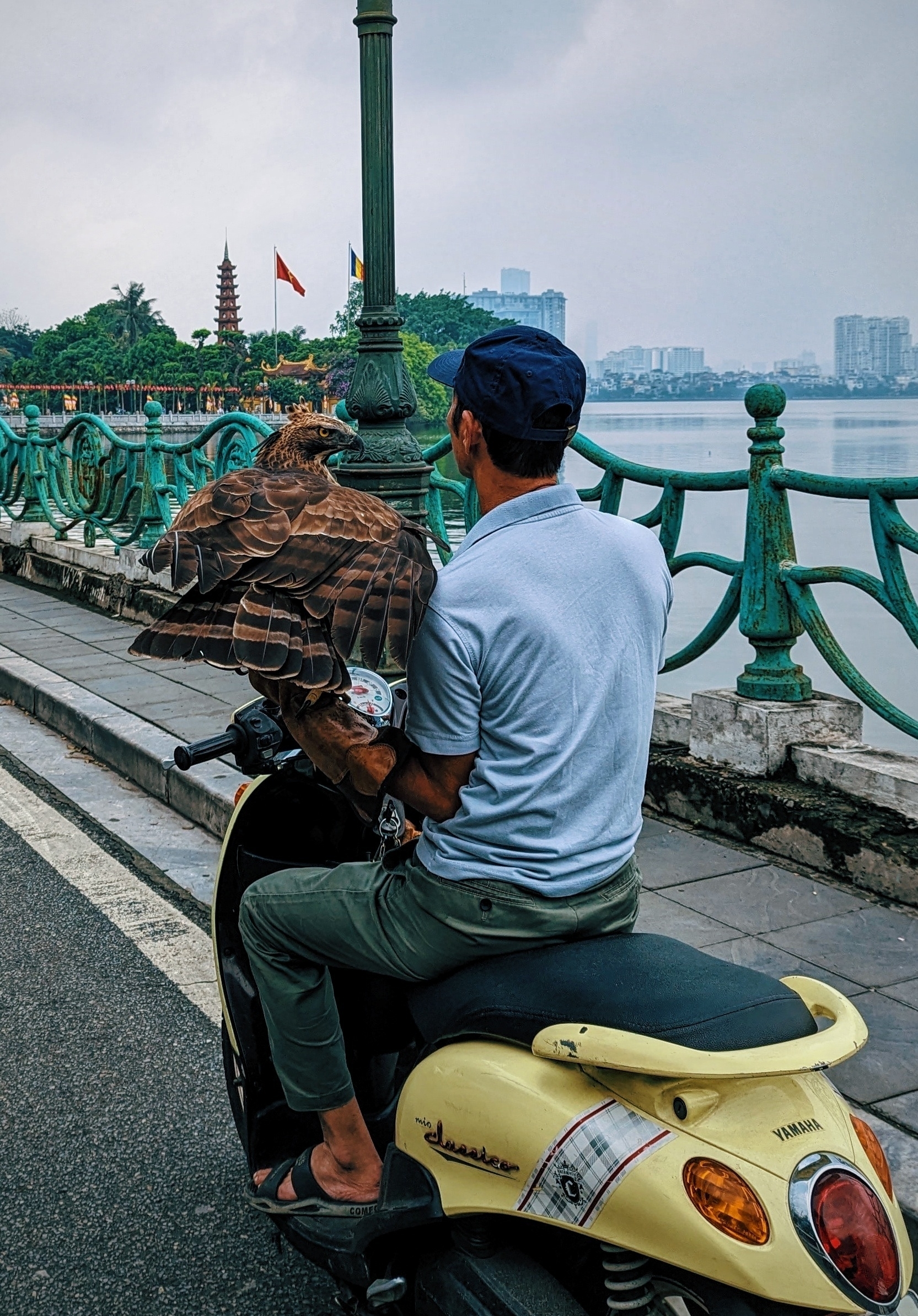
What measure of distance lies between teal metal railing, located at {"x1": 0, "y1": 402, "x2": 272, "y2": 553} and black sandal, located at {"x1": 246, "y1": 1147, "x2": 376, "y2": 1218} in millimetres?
6234

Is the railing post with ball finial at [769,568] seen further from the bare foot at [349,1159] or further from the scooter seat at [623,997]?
the scooter seat at [623,997]

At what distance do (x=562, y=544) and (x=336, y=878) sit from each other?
0.64 metres

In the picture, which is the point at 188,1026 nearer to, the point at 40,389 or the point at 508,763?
the point at 508,763

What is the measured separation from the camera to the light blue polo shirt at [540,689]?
191cm

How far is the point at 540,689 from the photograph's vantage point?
6.28ft

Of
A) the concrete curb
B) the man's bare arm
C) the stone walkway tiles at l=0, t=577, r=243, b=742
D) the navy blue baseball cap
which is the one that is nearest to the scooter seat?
the man's bare arm

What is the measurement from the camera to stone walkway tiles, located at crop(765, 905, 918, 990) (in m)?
3.59

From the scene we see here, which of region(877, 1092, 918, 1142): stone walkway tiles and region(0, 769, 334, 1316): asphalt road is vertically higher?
region(877, 1092, 918, 1142): stone walkway tiles

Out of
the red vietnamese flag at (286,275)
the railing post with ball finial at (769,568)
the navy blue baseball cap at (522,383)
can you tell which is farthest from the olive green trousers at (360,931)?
the red vietnamese flag at (286,275)

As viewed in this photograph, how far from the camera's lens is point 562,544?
77.9 inches

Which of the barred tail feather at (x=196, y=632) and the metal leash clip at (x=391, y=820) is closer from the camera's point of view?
the barred tail feather at (x=196, y=632)

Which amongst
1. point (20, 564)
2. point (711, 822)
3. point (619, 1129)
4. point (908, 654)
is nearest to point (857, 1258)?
point (619, 1129)

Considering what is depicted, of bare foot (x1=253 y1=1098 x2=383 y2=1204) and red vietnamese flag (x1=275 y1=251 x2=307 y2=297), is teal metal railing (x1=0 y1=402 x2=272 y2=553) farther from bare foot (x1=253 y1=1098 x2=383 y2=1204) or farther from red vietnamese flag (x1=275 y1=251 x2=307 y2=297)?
red vietnamese flag (x1=275 y1=251 x2=307 y2=297)

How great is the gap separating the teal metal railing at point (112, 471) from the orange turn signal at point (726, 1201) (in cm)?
701
